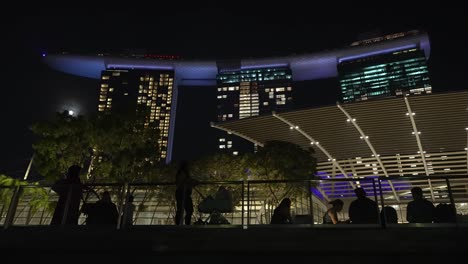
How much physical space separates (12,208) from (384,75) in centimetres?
11016

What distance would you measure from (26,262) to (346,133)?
83.9 feet

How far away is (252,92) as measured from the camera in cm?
11944

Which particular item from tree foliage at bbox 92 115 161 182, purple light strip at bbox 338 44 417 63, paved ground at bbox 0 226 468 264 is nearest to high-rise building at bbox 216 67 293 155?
purple light strip at bbox 338 44 417 63

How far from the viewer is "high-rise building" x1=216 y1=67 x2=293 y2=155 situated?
4589 inches

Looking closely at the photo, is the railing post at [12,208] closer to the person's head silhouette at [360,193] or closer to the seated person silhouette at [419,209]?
the person's head silhouette at [360,193]

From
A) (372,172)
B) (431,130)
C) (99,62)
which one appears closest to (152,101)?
(99,62)

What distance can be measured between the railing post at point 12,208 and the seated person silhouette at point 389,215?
8.12 m

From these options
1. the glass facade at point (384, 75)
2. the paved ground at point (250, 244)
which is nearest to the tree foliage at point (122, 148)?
the paved ground at point (250, 244)

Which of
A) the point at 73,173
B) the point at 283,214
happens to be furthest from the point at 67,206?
the point at 283,214

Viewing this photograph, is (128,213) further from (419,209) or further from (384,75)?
(384,75)

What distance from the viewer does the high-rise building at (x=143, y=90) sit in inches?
4205

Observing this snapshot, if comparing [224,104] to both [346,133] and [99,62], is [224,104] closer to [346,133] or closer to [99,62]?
[99,62]

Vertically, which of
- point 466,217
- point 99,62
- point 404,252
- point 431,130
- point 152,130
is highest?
point 99,62

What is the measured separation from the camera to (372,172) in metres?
36.2
